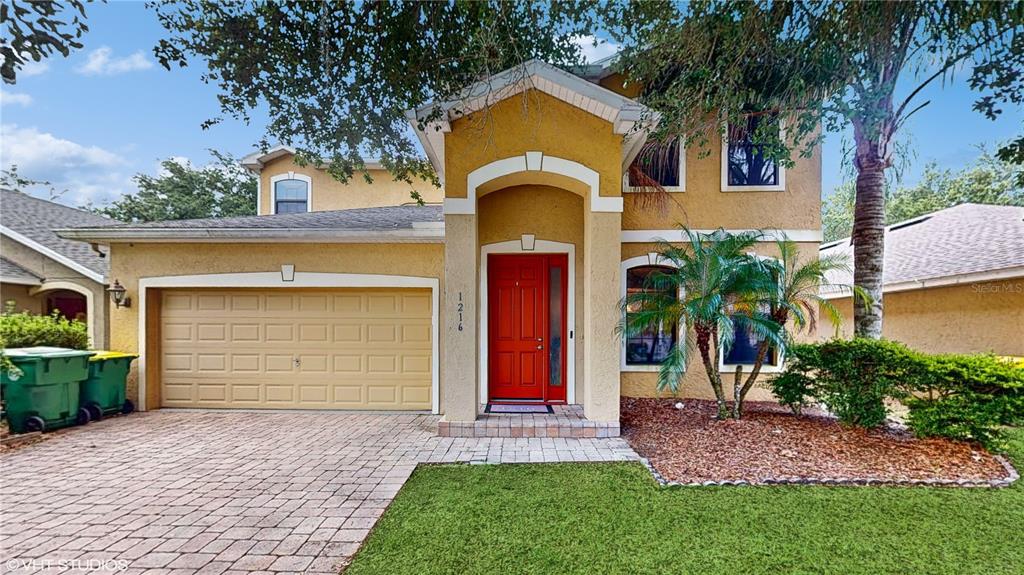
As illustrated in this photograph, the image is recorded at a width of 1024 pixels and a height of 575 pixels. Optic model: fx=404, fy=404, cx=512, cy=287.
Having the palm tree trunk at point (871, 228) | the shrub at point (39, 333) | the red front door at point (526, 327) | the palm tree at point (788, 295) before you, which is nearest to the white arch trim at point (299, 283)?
the red front door at point (526, 327)

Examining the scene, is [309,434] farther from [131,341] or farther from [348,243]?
[131,341]

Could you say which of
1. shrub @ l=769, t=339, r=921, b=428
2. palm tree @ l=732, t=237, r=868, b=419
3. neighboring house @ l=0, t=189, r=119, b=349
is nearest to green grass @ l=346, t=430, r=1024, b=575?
shrub @ l=769, t=339, r=921, b=428

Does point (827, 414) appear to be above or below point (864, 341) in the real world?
below

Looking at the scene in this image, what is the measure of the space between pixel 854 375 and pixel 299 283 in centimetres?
910

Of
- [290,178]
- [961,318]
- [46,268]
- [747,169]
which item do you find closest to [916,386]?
[747,169]

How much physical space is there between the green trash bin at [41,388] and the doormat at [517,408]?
6.55 metres

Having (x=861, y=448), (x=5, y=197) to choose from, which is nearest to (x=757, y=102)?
(x=861, y=448)

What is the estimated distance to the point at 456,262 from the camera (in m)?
5.91

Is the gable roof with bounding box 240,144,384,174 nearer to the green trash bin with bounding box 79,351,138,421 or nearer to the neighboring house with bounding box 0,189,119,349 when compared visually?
the neighboring house with bounding box 0,189,119,349

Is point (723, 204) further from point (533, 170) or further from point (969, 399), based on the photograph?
point (969, 399)

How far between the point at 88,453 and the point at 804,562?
26.9 feet

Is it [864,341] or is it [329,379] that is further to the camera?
[329,379]

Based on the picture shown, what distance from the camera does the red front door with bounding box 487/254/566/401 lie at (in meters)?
7.28

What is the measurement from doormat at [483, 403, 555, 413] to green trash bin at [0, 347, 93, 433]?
655 cm
